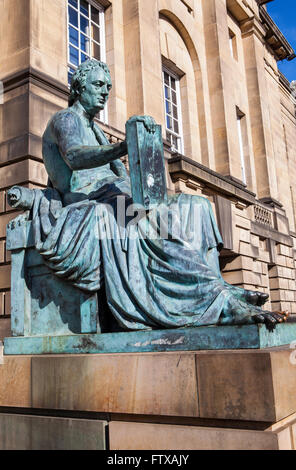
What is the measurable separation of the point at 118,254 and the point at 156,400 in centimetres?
116

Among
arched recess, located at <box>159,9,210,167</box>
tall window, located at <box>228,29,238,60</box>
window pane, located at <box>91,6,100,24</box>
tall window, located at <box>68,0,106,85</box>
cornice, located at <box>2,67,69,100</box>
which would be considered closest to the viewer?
cornice, located at <box>2,67,69,100</box>

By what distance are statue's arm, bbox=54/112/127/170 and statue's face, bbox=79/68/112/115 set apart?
288mm

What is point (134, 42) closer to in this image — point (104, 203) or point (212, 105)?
point (212, 105)

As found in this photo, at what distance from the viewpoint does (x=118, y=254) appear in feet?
11.8

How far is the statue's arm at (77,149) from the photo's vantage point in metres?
3.69

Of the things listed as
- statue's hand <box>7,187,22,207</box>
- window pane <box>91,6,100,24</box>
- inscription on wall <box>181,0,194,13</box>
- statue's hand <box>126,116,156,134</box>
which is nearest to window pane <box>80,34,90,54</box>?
window pane <box>91,6,100,24</box>

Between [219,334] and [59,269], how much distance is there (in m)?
1.44

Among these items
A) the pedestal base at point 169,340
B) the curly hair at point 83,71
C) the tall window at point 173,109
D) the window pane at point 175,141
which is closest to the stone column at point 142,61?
the tall window at point 173,109

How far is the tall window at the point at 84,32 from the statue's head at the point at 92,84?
6842 millimetres

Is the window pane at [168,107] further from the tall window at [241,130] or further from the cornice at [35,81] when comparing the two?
the cornice at [35,81]

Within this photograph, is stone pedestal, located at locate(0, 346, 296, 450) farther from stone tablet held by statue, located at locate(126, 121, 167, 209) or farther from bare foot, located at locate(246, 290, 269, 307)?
stone tablet held by statue, located at locate(126, 121, 167, 209)

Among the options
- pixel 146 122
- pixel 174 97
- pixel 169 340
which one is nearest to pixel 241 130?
pixel 174 97

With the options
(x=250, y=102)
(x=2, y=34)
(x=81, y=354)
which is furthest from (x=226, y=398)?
(x=250, y=102)

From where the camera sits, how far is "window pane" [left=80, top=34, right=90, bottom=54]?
11.9m
